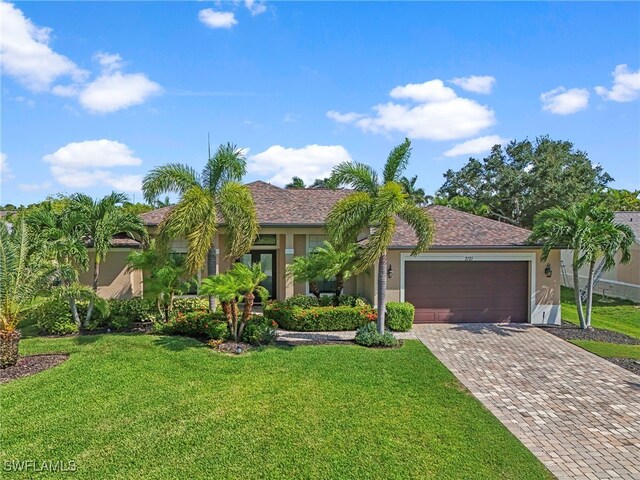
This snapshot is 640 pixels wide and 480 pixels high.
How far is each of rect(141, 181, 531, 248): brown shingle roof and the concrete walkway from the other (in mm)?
3345

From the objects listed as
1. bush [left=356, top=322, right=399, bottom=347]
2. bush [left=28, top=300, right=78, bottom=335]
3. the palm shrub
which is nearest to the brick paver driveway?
bush [left=356, top=322, right=399, bottom=347]

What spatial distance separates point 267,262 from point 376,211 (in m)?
7.79

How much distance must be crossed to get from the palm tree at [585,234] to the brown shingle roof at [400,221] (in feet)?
4.06

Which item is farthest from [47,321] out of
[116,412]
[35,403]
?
[116,412]

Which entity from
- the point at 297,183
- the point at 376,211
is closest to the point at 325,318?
the point at 376,211

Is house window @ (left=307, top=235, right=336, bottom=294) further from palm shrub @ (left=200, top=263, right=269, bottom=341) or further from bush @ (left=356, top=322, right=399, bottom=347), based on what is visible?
palm shrub @ (left=200, top=263, right=269, bottom=341)

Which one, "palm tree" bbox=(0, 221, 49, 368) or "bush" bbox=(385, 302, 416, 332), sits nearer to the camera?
"palm tree" bbox=(0, 221, 49, 368)

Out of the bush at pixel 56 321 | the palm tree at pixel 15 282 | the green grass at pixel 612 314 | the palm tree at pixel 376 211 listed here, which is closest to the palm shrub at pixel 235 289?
the palm tree at pixel 376 211

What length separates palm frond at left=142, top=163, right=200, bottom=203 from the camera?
11719 mm

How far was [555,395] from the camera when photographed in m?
8.45

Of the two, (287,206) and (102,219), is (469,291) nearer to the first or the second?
(287,206)

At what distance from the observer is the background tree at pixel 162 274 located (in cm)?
1242

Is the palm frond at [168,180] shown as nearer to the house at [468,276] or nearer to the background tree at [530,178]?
the house at [468,276]

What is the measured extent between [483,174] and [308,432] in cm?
3989
